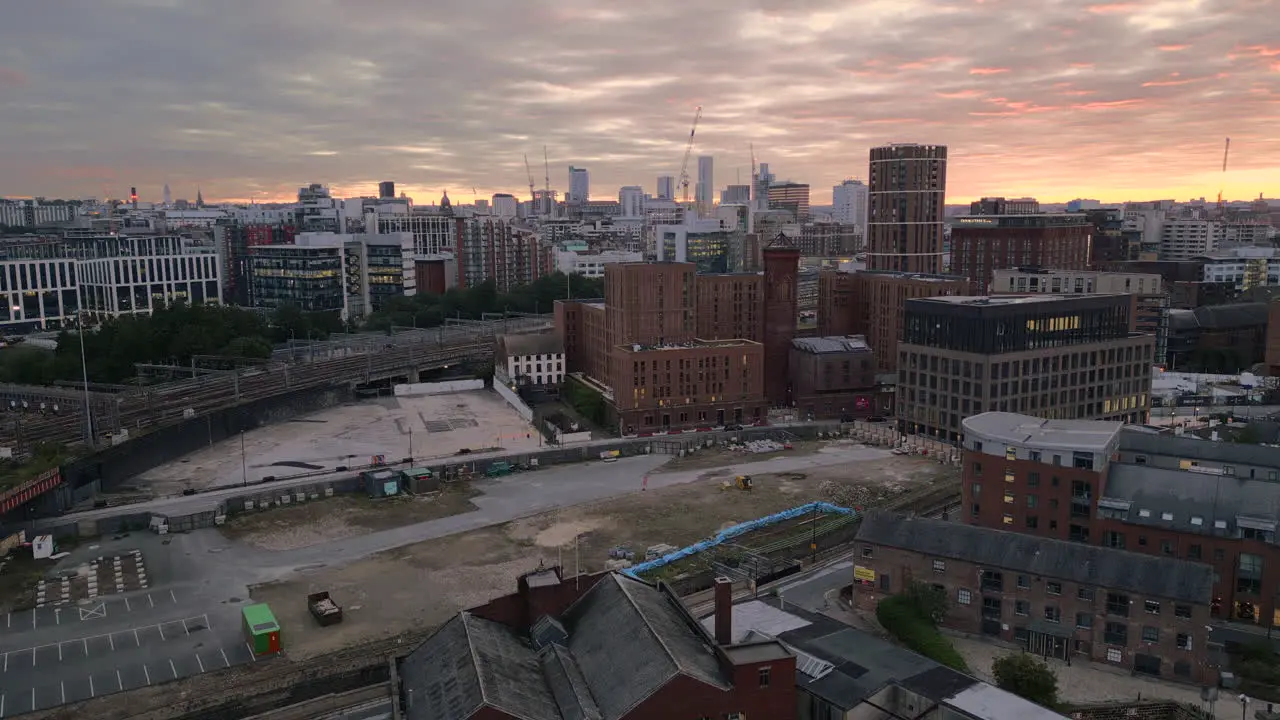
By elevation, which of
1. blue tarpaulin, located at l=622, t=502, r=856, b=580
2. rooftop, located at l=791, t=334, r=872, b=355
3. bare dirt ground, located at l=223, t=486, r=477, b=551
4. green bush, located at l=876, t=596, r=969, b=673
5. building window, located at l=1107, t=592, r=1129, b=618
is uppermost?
rooftop, located at l=791, t=334, r=872, b=355

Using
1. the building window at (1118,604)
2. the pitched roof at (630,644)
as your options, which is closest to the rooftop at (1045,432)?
the building window at (1118,604)

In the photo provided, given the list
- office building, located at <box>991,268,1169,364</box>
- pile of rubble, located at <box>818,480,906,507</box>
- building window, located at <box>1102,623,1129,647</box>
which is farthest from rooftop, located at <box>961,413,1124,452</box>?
office building, located at <box>991,268,1169,364</box>

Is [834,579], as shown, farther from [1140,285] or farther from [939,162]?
[939,162]

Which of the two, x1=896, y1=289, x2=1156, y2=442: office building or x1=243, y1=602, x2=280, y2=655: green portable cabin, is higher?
x1=896, y1=289, x2=1156, y2=442: office building

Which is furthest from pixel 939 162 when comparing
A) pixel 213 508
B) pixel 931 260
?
pixel 213 508

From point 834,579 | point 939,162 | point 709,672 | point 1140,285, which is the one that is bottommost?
point 834,579

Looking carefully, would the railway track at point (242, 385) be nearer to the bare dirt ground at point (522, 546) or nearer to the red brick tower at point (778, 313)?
the bare dirt ground at point (522, 546)

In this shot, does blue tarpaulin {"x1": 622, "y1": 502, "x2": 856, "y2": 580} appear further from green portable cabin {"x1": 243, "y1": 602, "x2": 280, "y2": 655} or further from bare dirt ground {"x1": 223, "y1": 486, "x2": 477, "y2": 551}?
bare dirt ground {"x1": 223, "y1": 486, "x2": 477, "y2": 551}
